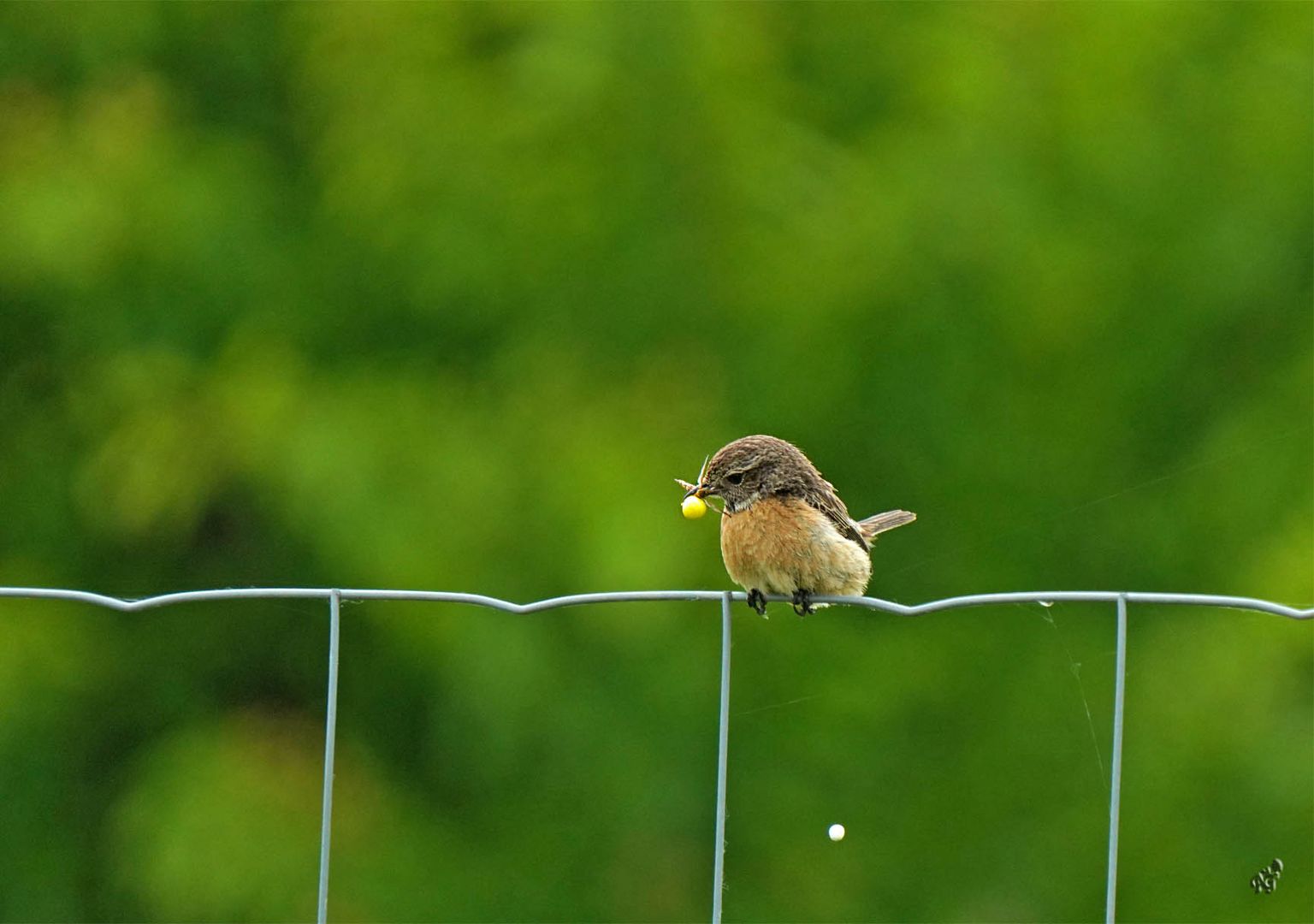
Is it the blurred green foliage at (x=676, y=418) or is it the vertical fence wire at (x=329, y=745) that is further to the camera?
the blurred green foliage at (x=676, y=418)

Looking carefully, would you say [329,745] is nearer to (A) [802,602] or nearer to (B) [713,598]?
(B) [713,598]

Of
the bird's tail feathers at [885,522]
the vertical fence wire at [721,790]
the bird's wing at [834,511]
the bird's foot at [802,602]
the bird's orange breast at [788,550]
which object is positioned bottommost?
the vertical fence wire at [721,790]

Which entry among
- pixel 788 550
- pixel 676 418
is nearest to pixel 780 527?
pixel 788 550

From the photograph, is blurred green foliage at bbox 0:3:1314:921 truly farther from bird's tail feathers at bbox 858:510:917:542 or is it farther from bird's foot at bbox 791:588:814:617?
bird's foot at bbox 791:588:814:617

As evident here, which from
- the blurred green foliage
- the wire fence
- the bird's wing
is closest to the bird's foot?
the bird's wing

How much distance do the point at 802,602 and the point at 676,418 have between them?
2.16m

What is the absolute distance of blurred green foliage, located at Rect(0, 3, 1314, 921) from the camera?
647 centimetres

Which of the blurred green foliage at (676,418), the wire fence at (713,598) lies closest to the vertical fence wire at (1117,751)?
the wire fence at (713,598)

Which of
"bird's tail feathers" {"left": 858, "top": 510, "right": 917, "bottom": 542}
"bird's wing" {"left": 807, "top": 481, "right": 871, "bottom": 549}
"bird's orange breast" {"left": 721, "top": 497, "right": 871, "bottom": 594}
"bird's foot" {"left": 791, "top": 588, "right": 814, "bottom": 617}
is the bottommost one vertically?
"bird's foot" {"left": 791, "top": 588, "right": 814, "bottom": 617}

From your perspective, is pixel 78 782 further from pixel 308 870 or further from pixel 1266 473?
pixel 1266 473

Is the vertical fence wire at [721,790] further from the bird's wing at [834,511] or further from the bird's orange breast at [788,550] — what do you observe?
the bird's wing at [834,511]

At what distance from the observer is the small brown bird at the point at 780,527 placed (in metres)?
4.59

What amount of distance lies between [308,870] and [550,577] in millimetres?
1514

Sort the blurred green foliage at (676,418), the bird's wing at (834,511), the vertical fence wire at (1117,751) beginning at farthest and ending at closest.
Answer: the blurred green foliage at (676,418), the bird's wing at (834,511), the vertical fence wire at (1117,751)
